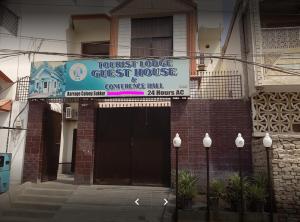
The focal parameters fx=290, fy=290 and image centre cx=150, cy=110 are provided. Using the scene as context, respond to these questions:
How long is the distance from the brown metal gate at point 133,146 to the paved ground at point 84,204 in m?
0.60

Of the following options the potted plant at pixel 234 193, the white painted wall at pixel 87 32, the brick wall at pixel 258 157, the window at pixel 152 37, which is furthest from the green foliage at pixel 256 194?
the white painted wall at pixel 87 32

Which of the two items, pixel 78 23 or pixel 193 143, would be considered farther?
pixel 78 23

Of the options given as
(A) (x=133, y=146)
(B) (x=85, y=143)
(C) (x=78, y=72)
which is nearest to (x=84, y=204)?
(B) (x=85, y=143)

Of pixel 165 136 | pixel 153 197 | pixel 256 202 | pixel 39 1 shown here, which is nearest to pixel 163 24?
pixel 165 136

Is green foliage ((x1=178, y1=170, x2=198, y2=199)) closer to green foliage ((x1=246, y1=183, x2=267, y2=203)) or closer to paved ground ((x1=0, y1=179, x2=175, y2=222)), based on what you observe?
paved ground ((x1=0, y1=179, x2=175, y2=222))

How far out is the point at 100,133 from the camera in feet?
32.3

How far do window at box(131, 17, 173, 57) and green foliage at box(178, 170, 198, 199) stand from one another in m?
5.06

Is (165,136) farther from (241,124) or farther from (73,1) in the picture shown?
(73,1)

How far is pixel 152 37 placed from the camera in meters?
11.2

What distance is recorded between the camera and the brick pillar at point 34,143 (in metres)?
9.27

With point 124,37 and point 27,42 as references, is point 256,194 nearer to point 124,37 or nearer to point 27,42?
point 124,37

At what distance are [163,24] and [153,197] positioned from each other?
21.8 ft

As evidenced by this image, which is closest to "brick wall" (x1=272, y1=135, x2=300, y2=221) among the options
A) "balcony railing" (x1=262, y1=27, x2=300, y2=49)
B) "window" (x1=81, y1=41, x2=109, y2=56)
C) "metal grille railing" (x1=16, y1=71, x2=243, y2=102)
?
"metal grille railing" (x1=16, y1=71, x2=243, y2=102)

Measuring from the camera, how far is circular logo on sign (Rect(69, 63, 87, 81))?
31.1ft
